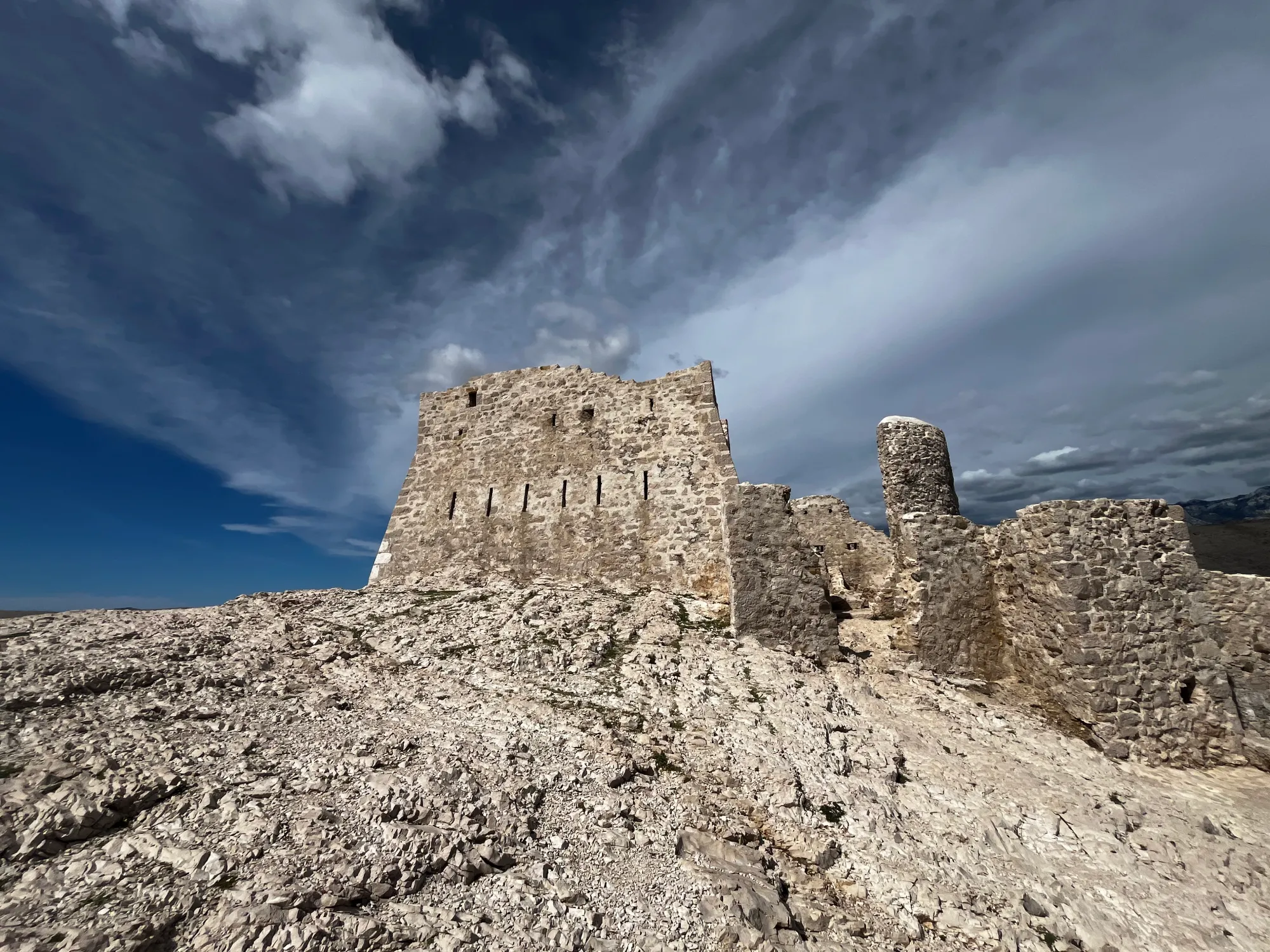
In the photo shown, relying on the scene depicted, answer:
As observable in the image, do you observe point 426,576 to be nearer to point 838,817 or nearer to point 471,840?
point 471,840

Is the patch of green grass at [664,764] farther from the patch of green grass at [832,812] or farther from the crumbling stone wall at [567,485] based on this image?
the crumbling stone wall at [567,485]

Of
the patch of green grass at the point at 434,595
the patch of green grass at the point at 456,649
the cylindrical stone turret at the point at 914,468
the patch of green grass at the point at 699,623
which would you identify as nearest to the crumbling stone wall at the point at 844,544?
the cylindrical stone turret at the point at 914,468

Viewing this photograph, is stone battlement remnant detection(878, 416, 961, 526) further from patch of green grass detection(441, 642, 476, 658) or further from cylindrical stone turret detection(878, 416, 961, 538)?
patch of green grass detection(441, 642, 476, 658)

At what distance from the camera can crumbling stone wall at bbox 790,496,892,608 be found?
17969mm

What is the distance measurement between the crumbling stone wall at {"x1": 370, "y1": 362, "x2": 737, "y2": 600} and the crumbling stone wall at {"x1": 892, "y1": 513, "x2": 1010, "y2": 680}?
12.6ft

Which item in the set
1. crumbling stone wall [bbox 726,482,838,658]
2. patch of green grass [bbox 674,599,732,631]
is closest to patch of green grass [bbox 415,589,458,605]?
patch of green grass [bbox 674,599,732,631]

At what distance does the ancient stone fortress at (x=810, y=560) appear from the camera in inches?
299

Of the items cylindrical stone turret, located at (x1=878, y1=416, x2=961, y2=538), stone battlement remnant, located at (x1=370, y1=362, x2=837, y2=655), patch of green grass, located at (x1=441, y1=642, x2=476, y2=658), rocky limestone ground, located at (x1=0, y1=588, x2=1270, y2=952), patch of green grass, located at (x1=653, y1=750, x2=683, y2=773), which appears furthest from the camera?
cylindrical stone turret, located at (x1=878, y1=416, x2=961, y2=538)

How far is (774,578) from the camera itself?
30.4 feet

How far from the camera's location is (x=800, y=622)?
907cm

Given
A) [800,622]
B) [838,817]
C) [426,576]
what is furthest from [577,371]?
[838,817]

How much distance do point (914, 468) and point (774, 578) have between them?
9508 mm

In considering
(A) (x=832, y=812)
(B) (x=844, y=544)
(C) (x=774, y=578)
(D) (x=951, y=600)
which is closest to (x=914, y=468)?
(B) (x=844, y=544)

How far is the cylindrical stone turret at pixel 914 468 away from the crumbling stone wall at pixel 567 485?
21.8ft
